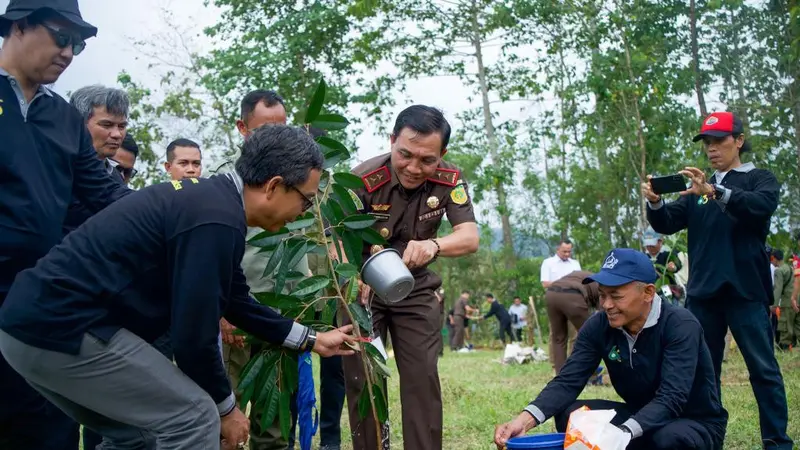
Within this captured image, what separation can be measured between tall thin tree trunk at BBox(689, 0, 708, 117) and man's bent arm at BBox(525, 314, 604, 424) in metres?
15.5

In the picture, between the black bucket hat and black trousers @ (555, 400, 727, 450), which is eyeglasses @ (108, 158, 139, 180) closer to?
the black bucket hat

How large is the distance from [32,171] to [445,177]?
7.12 feet

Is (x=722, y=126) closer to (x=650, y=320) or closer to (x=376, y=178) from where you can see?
(x=650, y=320)

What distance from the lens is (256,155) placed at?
303 cm

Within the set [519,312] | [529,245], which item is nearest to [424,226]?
[519,312]

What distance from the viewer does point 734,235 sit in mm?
5523

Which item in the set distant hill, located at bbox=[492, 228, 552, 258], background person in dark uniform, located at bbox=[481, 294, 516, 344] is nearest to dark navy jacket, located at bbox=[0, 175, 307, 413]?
background person in dark uniform, located at bbox=[481, 294, 516, 344]

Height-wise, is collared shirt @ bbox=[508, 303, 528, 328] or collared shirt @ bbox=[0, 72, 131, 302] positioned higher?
collared shirt @ bbox=[0, 72, 131, 302]

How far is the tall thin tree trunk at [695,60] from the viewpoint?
62.6 feet

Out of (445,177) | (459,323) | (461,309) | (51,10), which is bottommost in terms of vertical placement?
(459,323)

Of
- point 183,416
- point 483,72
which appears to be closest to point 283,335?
point 183,416

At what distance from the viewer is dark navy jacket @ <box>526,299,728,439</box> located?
4.14 metres

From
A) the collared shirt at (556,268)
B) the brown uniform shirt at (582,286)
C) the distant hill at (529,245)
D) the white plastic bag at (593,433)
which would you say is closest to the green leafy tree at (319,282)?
the white plastic bag at (593,433)

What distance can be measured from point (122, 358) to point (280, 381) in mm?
1039
